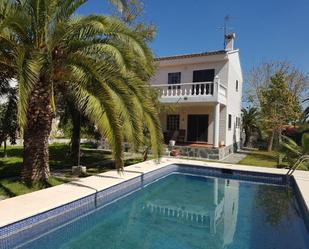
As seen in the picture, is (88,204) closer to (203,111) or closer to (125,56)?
(125,56)

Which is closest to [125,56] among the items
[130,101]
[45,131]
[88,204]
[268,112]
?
[130,101]

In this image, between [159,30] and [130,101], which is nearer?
[130,101]

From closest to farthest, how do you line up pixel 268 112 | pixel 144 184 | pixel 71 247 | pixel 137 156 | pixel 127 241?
pixel 71 247, pixel 127 241, pixel 144 184, pixel 137 156, pixel 268 112

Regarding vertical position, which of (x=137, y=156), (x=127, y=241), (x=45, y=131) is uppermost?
(x=45, y=131)

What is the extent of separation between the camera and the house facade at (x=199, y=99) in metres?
21.6

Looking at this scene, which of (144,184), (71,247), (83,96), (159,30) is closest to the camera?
(71,247)

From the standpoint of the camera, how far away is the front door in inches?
949

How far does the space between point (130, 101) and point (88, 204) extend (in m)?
3.84

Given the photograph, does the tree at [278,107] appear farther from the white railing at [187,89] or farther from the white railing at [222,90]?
the white railing at [187,89]

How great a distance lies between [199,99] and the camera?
21.6 metres

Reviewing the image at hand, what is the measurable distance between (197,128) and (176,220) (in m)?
15.5

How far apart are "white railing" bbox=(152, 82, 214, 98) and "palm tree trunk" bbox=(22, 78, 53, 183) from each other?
13.1 m

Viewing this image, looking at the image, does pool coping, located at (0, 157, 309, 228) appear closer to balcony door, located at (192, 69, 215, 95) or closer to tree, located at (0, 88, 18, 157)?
tree, located at (0, 88, 18, 157)

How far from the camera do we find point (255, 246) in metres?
7.52
